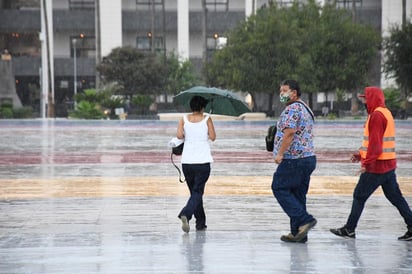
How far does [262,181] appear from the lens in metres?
17.3

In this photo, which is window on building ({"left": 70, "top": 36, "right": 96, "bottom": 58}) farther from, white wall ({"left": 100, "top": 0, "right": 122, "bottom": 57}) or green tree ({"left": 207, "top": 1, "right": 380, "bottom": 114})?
green tree ({"left": 207, "top": 1, "right": 380, "bottom": 114})

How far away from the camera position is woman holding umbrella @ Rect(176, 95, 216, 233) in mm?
10773

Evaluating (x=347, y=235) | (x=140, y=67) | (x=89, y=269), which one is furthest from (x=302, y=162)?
(x=140, y=67)

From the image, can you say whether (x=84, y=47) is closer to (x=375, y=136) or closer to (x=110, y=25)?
(x=110, y=25)

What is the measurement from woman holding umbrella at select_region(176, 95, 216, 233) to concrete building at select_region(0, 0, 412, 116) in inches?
2653

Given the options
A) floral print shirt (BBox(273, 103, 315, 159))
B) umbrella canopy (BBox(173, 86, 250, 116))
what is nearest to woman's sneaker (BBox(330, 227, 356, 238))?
floral print shirt (BBox(273, 103, 315, 159))

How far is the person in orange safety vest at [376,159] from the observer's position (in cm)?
991

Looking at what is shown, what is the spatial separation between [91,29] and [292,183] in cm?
7153

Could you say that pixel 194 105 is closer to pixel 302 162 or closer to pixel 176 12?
pixel 302 162

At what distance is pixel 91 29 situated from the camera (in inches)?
3150

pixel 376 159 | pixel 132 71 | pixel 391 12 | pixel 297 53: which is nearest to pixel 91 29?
pixel 132 71

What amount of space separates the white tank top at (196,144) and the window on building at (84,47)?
231 ft

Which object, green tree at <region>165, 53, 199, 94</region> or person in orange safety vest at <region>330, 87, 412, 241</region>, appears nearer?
person in orange safety vest at <region>330, 87, 412, 241</region>

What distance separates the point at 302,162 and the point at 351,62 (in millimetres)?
47731
